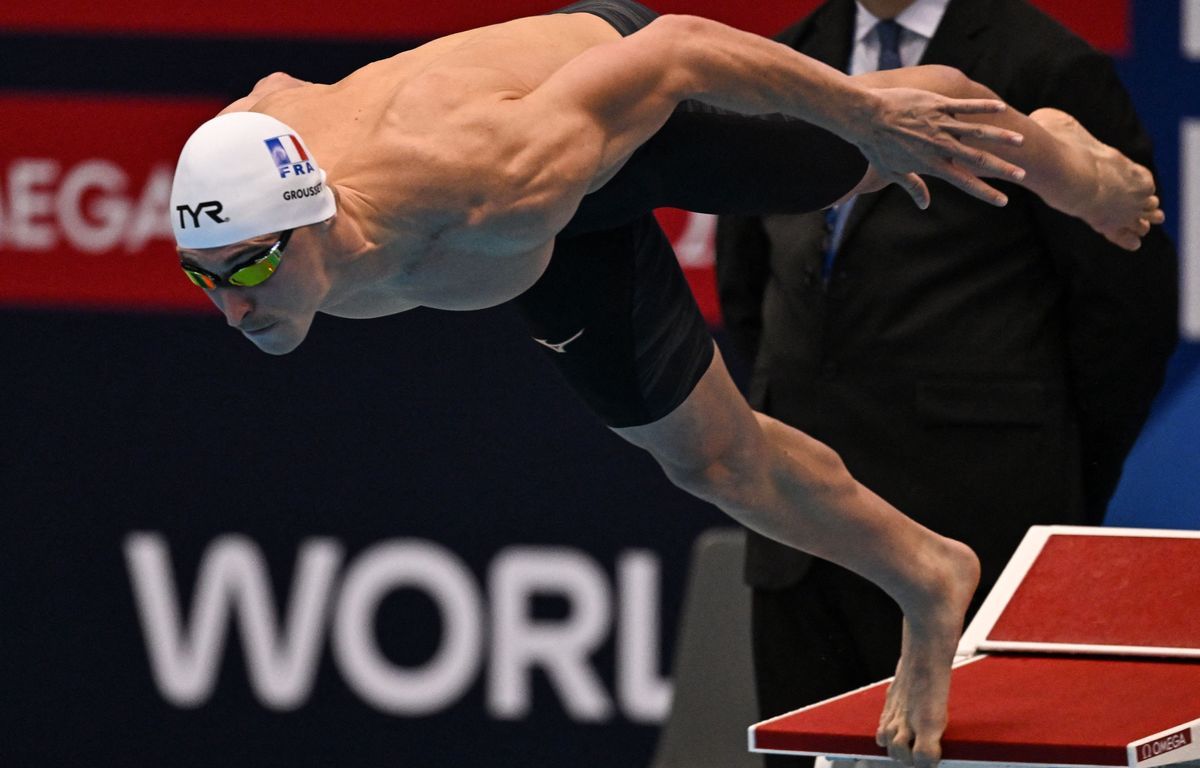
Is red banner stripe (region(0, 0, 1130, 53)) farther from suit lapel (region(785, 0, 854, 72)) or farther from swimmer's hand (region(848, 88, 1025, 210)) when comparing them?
swimmer's hand (region(848, 88, 1025, 210))

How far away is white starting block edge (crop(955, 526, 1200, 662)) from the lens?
3.75 metres

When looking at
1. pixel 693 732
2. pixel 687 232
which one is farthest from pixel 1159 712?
pixel 687 232

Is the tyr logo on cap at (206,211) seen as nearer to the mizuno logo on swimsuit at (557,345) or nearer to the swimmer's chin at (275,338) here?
the swimmer's chin at (275,338)

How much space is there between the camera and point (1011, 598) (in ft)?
13.2

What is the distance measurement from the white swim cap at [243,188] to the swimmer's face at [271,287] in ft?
0.06

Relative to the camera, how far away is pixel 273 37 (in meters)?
6.00

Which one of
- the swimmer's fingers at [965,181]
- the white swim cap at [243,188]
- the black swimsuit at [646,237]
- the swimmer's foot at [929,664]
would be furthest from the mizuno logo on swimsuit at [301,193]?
the swimmer's foot at [929,664]

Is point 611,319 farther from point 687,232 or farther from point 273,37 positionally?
point 273,37

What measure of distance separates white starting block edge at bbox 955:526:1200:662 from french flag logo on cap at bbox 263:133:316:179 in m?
1.68

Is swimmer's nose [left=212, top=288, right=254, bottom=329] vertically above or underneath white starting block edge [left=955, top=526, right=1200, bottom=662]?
above

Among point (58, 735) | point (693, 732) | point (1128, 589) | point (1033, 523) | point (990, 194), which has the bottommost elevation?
point (58, 735)

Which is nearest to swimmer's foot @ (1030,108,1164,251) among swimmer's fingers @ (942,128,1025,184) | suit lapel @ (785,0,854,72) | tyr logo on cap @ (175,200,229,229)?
swimmer's fingers @ (942,128,1025,184)

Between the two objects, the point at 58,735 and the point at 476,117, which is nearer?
the point at 476,117

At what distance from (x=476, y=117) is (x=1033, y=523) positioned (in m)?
2.12
